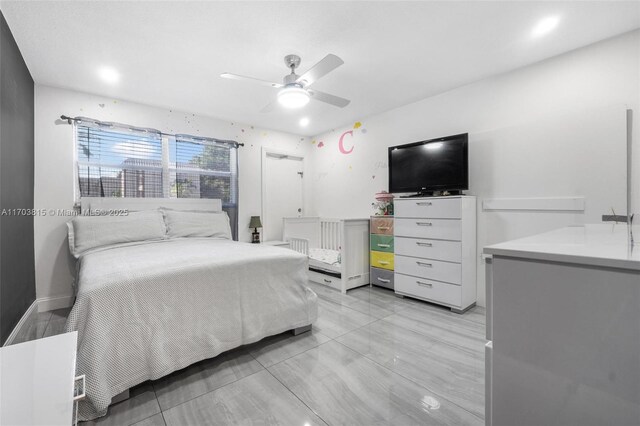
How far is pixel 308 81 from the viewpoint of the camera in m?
2.11

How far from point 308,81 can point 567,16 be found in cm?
189

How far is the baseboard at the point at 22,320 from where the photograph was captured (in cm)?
205

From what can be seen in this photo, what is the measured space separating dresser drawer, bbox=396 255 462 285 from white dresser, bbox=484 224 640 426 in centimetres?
205

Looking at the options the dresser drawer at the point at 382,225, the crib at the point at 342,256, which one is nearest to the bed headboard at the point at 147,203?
the crib at the point at 342,256

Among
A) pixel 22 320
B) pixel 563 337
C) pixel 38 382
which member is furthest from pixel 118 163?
pixel 563 337

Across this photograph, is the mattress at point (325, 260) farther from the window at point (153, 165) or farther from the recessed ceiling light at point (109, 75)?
the recessed ceiling light at point (109, 75)

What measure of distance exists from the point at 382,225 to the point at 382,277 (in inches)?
26.0

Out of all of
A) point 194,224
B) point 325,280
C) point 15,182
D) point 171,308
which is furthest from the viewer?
point 325,280

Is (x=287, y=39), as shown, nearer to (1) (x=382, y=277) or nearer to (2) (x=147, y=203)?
(2) (x=147, y=203)

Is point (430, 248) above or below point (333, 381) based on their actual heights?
above

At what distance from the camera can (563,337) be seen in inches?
26.3

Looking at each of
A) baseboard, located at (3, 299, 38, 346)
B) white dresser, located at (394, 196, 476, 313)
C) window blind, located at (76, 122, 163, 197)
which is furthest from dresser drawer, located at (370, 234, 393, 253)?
baseboard, located at (3, 299, 38, 346)

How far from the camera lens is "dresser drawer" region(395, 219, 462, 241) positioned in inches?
105

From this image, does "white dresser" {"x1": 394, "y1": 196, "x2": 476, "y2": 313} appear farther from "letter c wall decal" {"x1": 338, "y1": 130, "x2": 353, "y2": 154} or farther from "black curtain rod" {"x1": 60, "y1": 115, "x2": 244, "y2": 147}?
"black curtain rod" {"x1": 60, "y1": 115, "x2": 244, "y2": 147}
